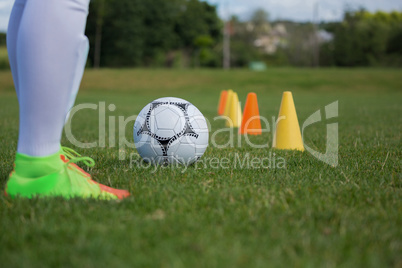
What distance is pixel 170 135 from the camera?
308 centimetres

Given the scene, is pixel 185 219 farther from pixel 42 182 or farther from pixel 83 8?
pixel 83 8

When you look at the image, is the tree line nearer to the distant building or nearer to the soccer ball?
the distant building

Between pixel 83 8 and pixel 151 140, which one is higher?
pixel 83 8

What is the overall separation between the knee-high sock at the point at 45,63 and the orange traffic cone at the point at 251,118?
364cm

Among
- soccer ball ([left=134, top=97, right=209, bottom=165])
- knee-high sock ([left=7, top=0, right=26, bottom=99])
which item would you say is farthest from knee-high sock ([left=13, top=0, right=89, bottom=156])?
soccer ball ([left=134, top=97, right=209, bottom=165])

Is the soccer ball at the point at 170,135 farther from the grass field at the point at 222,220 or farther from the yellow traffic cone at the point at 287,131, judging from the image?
the yellow traffic cone at the point at 287,131

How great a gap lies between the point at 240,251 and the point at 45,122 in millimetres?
1134

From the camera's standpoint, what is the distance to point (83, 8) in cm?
193

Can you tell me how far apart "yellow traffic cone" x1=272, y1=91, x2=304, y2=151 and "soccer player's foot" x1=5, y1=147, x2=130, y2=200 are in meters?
2.39

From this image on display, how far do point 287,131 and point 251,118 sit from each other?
1365mm

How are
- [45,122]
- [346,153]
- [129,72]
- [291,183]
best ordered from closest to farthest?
[45,122]
[291,183]
[346,153]
[129,72]

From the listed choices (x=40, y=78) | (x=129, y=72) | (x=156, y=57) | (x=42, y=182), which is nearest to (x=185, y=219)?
(x=42, y=182)

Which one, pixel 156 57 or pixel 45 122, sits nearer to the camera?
pixel 45 122

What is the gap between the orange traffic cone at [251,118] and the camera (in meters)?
5.36
